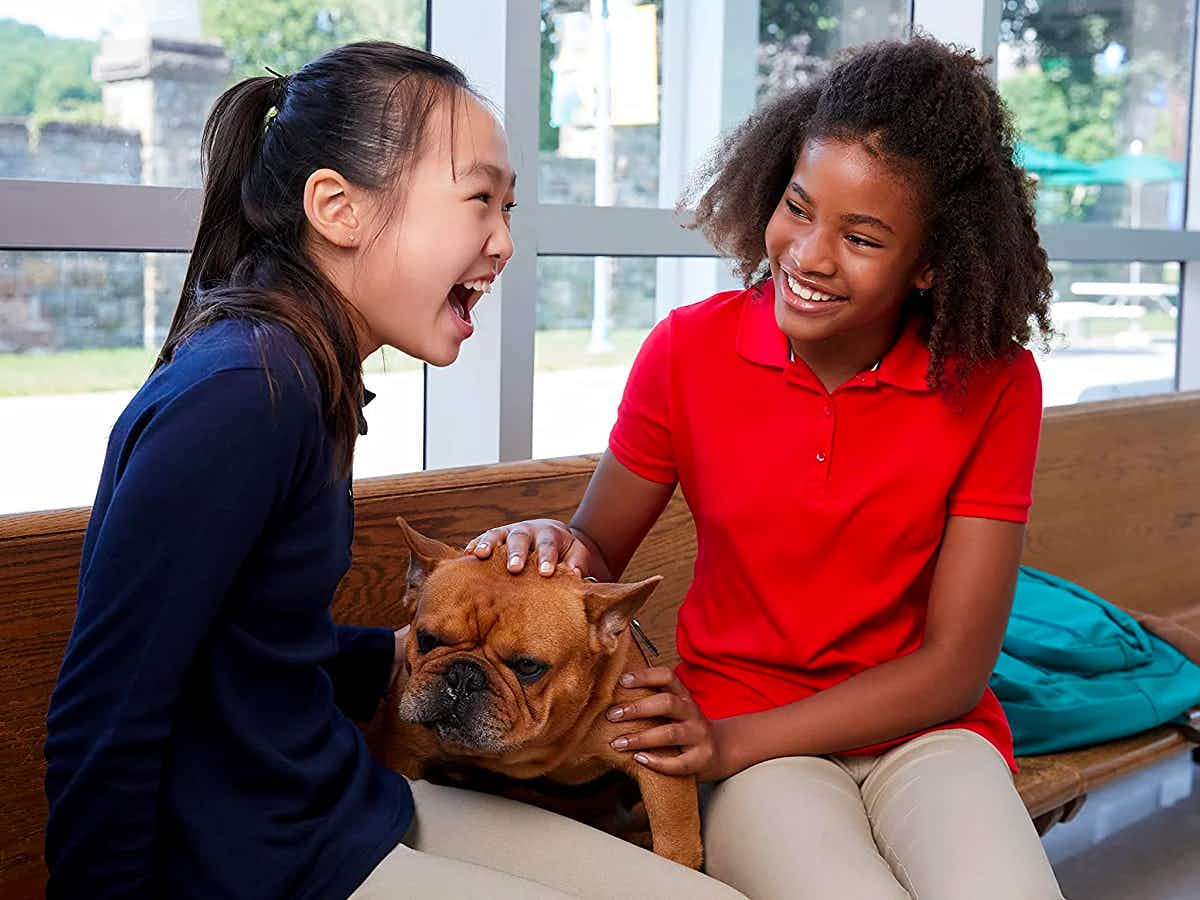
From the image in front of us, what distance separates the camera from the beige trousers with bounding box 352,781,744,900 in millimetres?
1600

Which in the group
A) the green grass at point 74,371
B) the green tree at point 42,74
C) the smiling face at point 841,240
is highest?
the green tree at point 42,74

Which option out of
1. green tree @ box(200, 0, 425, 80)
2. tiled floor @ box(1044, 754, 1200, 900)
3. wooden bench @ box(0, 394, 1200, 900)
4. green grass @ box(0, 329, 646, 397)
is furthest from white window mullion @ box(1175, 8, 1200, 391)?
green grass @ box(0, 329, 646, 397)

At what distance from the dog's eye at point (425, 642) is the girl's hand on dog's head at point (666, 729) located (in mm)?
241

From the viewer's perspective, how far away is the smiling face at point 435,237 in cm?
159

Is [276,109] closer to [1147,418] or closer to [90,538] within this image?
[90,538]

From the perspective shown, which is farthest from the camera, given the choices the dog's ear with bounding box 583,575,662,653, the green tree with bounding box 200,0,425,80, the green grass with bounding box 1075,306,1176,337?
the green grass with bounding box 1075,306,1176,337

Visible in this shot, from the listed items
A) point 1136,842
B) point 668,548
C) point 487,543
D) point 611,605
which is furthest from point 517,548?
point 1136,842

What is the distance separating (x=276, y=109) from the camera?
1662 mm

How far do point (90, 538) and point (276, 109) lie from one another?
58cm

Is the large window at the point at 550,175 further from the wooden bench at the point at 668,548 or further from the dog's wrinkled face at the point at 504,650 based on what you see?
the dog's wrinkled face at the point at 504,650

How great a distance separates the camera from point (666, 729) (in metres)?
1.70

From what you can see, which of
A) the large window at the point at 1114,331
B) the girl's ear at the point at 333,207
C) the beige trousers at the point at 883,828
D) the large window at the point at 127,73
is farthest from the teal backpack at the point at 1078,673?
the large window at the point at 1114,331

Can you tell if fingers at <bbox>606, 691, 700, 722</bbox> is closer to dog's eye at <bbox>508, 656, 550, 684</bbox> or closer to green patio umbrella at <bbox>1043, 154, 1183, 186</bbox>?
dog's eye at <bbox>508, 656, 550, 684</bbox>

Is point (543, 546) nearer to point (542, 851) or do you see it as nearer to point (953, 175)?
point (542, 851)
